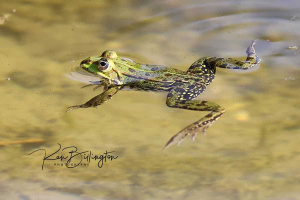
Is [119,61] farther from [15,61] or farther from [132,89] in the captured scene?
[15,61]

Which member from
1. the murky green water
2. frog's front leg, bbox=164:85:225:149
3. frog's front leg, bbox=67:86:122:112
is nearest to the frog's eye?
frog's front leg, bbox=67:86:122:112

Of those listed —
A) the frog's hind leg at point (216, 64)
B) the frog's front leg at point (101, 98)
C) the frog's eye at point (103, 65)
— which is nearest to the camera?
the frog's front leg at point (101, 98)

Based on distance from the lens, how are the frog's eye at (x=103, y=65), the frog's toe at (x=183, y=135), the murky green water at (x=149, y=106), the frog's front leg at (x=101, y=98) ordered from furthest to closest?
the frog's eye at (x=103, y=65), the frog's front leg at (x=101, y=98), the frog's toe at (x=183, y=135), the murky green water at (x=149, y=106)

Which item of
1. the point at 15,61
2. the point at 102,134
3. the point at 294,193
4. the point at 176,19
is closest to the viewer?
the point at 294,193

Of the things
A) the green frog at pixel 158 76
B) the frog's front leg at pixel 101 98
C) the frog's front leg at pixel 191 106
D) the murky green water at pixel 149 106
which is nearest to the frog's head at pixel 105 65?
the green frog at pixel 158 76

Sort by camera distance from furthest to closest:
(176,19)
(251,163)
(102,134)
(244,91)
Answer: (176,19)
(244,91)
(102,134)
(251,163)

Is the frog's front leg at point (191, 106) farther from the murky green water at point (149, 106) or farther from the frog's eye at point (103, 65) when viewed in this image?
the frog's eye at point (103, 65)

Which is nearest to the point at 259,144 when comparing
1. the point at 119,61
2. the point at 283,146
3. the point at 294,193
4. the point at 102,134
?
the point at 283,146
